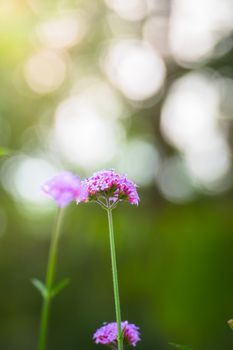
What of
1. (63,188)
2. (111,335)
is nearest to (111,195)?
(63,188)

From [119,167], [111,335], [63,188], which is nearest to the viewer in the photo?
Answer: [111,335]

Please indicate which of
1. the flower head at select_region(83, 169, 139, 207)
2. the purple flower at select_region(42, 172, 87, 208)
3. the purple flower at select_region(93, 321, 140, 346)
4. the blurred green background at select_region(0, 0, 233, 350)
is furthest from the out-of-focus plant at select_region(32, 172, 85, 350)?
the blurred green background at select_region(0, 0, 233, 350)

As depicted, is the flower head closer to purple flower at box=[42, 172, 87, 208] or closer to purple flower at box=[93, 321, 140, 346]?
purple flower at box=[42, 172, 87, 208]

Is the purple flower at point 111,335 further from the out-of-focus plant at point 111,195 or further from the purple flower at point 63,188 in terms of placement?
the purple flower at point 63,188

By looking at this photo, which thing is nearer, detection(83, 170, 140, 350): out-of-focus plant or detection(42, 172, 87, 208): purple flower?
detection(83, 170, 140, 350): out-of-focus plant

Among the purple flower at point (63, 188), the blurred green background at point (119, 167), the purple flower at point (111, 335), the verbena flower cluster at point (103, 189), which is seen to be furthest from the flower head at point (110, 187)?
the blurred green background at point (119, 167)

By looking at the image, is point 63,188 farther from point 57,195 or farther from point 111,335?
point 111,335

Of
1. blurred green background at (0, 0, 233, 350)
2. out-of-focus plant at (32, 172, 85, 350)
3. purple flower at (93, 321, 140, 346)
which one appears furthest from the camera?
blurred green background at (0, 0, 233, 350)
